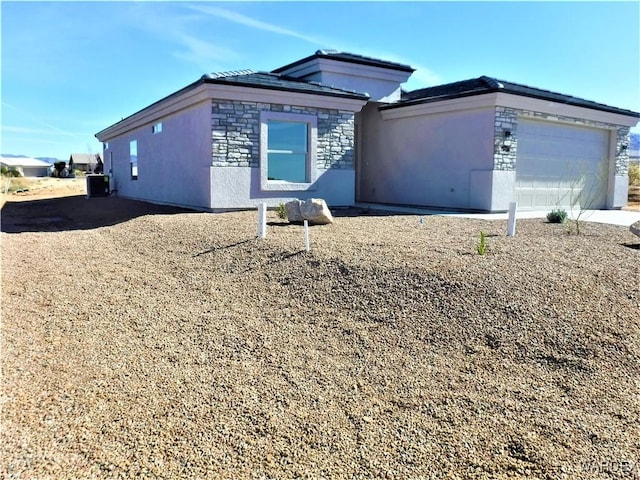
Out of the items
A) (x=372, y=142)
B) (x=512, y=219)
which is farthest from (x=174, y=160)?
(x=512, y=219)

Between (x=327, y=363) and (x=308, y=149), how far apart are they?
10292 millimetres

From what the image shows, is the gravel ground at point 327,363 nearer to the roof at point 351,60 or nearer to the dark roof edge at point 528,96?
the dark roof edge at point 528,96

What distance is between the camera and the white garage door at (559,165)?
15484mm

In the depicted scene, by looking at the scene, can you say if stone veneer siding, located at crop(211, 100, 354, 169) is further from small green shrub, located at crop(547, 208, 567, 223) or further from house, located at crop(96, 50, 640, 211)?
small green shrub, located at crop(547, 208, 567, 223)

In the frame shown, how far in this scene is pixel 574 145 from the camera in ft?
54.9

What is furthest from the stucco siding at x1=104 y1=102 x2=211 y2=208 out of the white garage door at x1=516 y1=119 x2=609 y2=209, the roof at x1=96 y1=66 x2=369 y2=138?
the white garage door at x1=516 y1=119 x2=609 y2=209

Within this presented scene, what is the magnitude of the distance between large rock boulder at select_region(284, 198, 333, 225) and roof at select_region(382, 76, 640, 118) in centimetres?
673

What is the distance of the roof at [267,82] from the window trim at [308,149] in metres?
0.68

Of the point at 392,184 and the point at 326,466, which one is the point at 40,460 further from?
Answer: the point at 392,184

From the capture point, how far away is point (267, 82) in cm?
1354

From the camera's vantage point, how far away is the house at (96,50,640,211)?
13391 millimetres

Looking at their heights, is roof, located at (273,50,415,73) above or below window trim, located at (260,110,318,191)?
above

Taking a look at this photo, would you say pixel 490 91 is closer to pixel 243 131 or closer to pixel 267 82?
pixel 267 82

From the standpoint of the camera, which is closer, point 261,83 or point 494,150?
point 261,83
